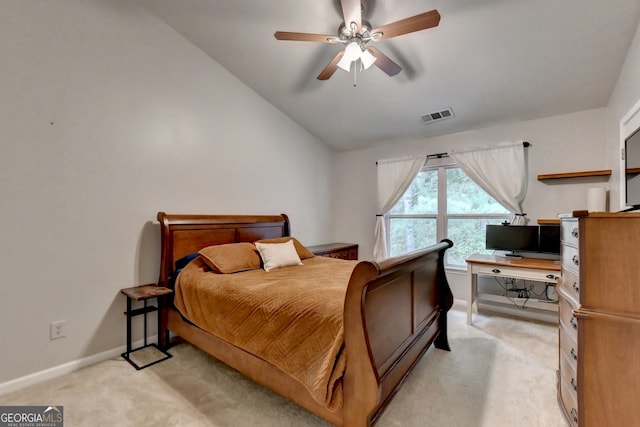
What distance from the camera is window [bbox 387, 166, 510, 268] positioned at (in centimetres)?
382

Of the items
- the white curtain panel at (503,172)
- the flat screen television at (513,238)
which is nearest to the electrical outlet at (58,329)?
the flat screen television at (513,238)

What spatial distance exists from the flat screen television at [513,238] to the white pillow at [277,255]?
7.98 ft

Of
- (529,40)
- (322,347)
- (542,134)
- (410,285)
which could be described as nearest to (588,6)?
(529,40)

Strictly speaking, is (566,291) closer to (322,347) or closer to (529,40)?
(322,347)

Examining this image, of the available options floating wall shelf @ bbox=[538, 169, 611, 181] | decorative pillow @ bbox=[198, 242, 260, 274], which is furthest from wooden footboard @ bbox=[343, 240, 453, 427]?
floating wall shelf @ bbox=[538, 169, 611, 181]

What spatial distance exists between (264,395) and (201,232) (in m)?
1.73

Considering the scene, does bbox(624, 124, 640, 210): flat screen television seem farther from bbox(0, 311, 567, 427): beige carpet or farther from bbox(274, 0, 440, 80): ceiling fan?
bbox(274, 0, 440, 80): ceiling fan

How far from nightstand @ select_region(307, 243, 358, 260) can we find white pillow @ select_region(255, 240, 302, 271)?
2.95 feet

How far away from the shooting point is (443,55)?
272 cm

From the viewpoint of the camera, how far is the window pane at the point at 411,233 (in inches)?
167

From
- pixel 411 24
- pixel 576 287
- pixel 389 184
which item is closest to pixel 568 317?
pixel 576 287

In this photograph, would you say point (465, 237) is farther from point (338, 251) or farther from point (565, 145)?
point (338, 251)

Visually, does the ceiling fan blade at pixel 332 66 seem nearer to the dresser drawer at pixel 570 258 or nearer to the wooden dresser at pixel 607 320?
the wooden dresser at pixel 607 320

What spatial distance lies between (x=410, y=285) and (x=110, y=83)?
3.03 metres
